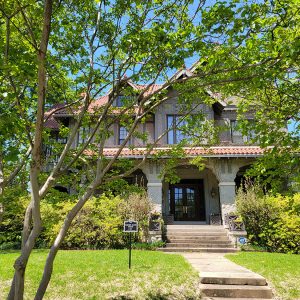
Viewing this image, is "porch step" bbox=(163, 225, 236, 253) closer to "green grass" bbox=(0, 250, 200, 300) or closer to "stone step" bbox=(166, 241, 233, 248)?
"stone step" bbox=(166, 241, 233, 248)

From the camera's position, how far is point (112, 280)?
7562 millimetres

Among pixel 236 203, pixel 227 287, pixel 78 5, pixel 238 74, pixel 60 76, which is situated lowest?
pixel 227 287

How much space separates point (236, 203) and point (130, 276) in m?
9.15

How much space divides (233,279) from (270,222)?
688 cm

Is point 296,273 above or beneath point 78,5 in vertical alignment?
beneath

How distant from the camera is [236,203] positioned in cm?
1567

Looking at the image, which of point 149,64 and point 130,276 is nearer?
point 149,64

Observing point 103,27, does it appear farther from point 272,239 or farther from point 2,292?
point 272,239

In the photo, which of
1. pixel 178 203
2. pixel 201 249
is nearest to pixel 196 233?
pixel 201 249

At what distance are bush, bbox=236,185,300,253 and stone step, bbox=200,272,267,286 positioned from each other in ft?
19.7

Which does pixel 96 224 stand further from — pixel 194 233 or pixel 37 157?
pixel 37 157

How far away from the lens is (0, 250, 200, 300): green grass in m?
6.75

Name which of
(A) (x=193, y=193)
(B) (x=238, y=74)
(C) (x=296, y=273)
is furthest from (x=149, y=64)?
(A) (x=193, y=193)

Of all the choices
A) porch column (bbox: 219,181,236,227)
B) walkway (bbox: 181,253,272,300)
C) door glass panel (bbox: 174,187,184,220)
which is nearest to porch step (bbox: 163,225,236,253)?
porch column (bbox: 219,181,236,227)
